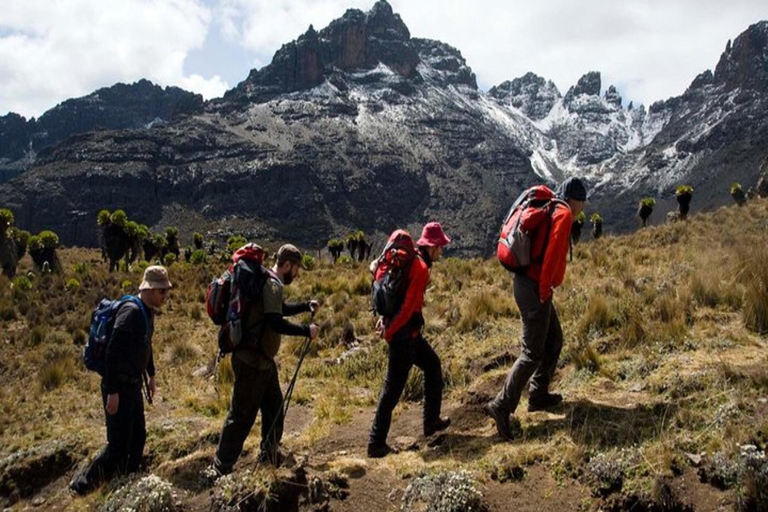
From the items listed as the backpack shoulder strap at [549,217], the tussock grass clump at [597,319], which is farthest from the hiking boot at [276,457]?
the tussock grass clump at [597,319]

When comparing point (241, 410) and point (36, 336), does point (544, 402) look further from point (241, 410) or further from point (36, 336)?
point (36, 336)

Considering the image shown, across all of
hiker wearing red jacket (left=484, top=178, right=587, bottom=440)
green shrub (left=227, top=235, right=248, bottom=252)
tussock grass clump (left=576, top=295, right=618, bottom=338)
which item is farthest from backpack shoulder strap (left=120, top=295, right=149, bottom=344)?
green shrub (left=227, top=235, right=248, bottom=252)

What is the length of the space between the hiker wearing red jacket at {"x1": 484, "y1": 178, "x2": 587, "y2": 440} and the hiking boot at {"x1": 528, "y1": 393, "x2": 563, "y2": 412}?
0.45 m

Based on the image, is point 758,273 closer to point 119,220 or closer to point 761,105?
point 119,220

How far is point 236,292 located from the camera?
4.88 metres

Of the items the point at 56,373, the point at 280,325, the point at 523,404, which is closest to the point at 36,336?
the point at 56,373

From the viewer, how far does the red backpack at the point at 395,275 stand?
5195mm

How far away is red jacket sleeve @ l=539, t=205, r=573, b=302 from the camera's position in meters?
4.72

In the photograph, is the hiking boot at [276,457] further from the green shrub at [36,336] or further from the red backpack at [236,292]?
the green shrub at [36,336]

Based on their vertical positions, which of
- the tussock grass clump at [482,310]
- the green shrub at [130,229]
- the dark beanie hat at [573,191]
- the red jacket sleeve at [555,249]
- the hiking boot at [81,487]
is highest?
the green shrub at [130,229]

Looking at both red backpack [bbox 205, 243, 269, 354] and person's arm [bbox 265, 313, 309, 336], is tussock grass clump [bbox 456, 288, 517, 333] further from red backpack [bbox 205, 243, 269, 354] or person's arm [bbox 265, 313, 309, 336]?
red backpack [bbox 205, 243, 269, 354]

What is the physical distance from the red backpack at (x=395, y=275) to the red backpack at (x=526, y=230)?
2.68 feet

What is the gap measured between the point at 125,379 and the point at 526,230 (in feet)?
13.0

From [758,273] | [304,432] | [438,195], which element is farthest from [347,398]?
[438,195]
